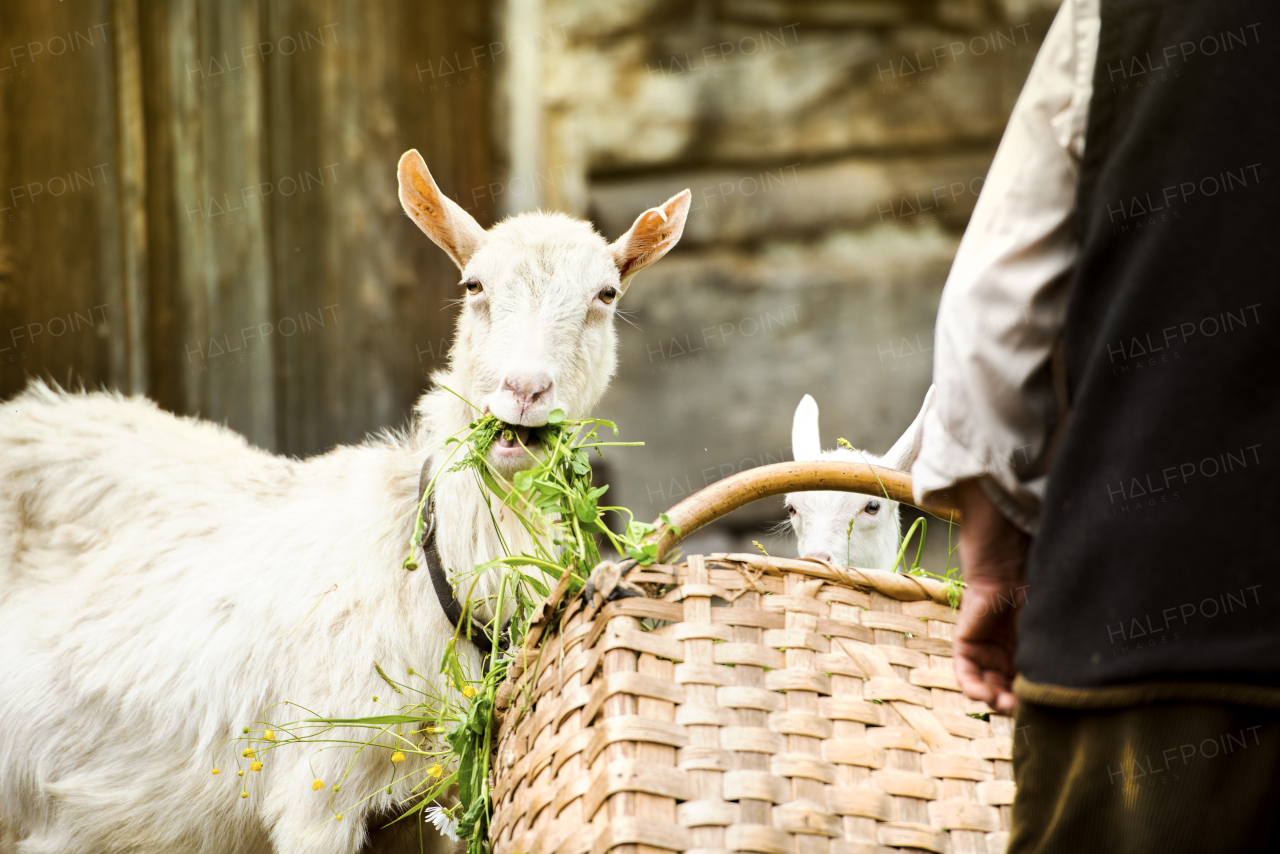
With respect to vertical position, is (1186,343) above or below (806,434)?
below

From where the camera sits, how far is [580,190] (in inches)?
203

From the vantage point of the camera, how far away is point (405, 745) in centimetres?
248

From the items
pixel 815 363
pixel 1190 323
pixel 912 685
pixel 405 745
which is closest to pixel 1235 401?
pixel 1190 323

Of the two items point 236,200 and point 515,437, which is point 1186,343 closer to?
point 515,437

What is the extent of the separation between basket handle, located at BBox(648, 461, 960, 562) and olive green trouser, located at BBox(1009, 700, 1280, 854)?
1.81 ft

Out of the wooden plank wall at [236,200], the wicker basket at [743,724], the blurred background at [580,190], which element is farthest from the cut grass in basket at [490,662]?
the wooden plank wall at [236,200]

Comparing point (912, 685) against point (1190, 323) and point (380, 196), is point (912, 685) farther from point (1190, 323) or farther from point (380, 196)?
point (380, 196)

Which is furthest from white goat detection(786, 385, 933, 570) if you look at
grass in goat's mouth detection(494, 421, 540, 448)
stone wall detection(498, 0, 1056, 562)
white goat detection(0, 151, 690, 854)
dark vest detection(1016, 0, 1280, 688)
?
stone wall detection(498, 0, 1056, 562)

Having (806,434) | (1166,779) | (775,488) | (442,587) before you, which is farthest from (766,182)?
(1166,779)

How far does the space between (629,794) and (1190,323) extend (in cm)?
103

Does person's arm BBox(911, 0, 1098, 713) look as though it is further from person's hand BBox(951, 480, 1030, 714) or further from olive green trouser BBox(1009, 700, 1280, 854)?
olive green trouser BBox(1009, 700, 1280, 854)

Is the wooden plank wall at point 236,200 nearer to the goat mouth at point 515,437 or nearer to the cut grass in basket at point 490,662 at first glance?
the cut grass in basket at point 490,662

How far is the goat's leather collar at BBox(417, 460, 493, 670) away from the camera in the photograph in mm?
2508

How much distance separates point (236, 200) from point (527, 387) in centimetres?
290
